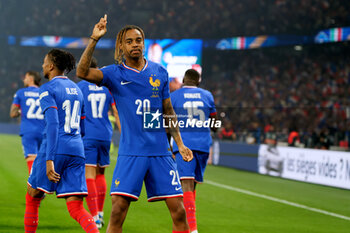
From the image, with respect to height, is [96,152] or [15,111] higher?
[15,111]

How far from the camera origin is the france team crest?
4.11 metres

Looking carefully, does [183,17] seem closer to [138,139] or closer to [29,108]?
[29,108]

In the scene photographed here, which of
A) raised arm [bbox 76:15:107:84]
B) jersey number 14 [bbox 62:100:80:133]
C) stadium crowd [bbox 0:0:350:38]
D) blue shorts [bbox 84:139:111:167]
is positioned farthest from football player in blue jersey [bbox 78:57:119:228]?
stadium crowd [bbox 0:0:350:38]

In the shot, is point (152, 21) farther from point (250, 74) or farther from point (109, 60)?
point (250, 74)

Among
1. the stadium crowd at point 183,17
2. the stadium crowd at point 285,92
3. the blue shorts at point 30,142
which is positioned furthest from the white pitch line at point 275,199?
the stadium crowd at point 183,17

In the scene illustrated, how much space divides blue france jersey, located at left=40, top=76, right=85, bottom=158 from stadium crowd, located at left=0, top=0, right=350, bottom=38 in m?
23.0

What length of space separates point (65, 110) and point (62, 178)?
66 centimetres

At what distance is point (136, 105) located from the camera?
408cm

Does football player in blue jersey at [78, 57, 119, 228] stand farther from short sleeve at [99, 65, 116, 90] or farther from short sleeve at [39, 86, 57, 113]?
short sleeve at [99, 65, 116, 90]

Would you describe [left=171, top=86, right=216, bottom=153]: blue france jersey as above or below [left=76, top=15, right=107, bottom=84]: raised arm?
below

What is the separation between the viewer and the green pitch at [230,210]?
7.21 meters

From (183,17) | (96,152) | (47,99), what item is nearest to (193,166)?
(96,152)

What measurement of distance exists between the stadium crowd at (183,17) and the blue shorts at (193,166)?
21116 millimetres

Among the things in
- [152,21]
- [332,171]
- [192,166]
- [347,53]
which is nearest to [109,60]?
[152,21]
